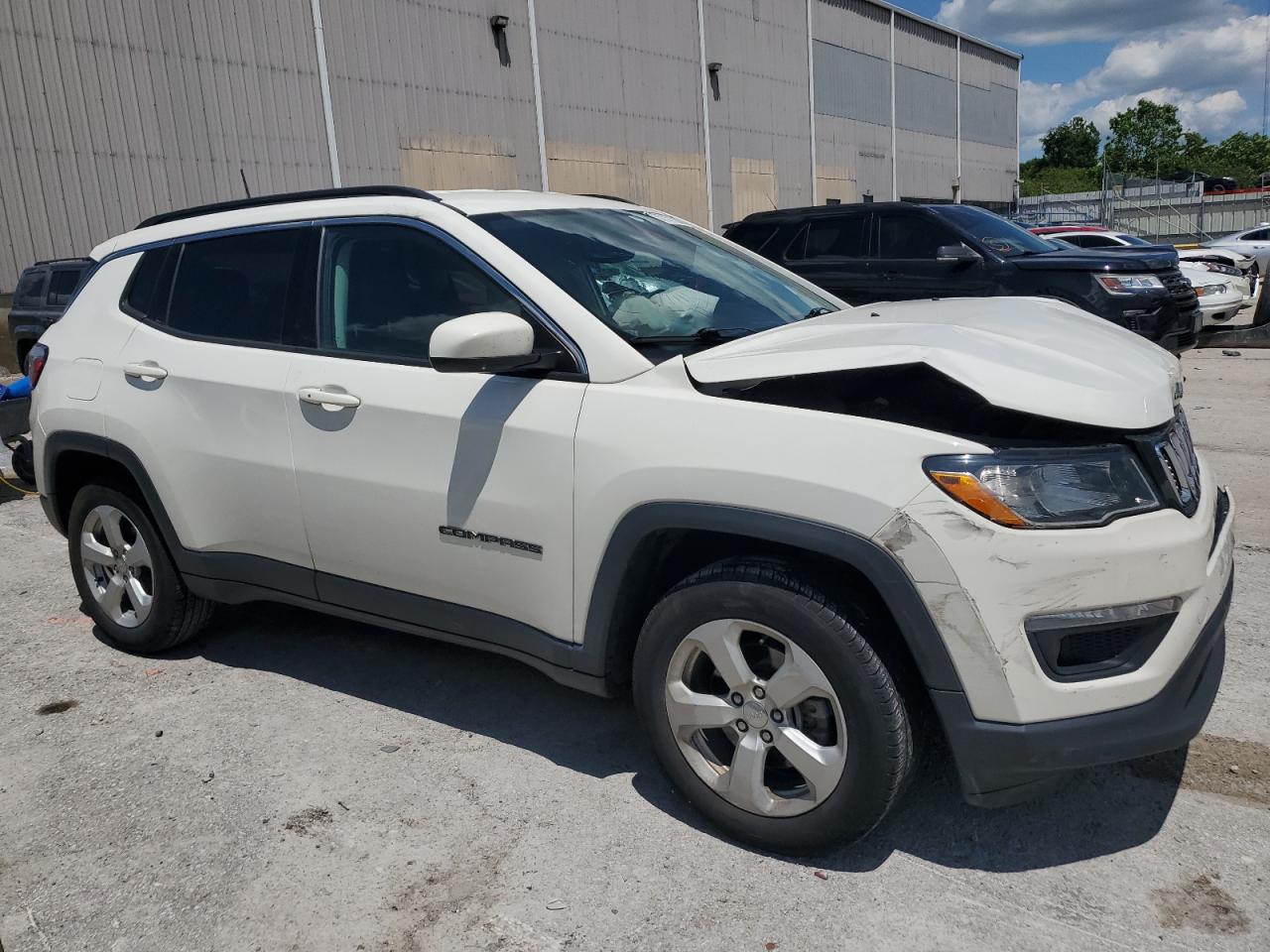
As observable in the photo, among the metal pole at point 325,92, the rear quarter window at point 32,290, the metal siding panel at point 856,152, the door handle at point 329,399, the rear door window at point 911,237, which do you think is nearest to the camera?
the door handle at point 329,399

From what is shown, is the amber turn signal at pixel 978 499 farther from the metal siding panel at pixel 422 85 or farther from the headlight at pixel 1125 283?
the metal siding panel at pixel 422 85

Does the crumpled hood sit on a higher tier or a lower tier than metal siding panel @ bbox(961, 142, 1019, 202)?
lower

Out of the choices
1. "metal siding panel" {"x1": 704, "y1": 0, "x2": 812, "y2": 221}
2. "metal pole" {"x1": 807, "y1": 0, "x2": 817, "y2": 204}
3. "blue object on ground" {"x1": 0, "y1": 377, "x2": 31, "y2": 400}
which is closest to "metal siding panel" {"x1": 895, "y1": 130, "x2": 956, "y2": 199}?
"metal pole" {"x1": 807, "y1": 0, "x2": 817, "y2": 204}

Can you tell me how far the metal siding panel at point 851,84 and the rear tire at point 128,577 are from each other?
93.7 ft

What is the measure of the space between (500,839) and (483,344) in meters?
1.39

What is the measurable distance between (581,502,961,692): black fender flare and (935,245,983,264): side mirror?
23.8 feet

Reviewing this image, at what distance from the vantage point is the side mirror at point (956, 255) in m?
9.13

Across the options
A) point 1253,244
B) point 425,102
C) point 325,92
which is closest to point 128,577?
point 325,92

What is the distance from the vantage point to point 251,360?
12.0 feet

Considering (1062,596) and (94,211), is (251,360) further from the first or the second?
(94,211)

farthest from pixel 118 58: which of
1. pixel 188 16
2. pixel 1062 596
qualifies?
pixel 1062 596

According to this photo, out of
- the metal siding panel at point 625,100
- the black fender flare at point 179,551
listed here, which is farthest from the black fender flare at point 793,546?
the metal siding panel at point 625,100

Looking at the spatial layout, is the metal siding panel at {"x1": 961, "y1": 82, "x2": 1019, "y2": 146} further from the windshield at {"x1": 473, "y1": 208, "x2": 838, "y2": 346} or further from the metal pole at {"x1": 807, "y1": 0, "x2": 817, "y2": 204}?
the windshield at {"x1": 473, "y1": 208, "x2": 838, "y2": 346}

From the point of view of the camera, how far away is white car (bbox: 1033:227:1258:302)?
1405cm
